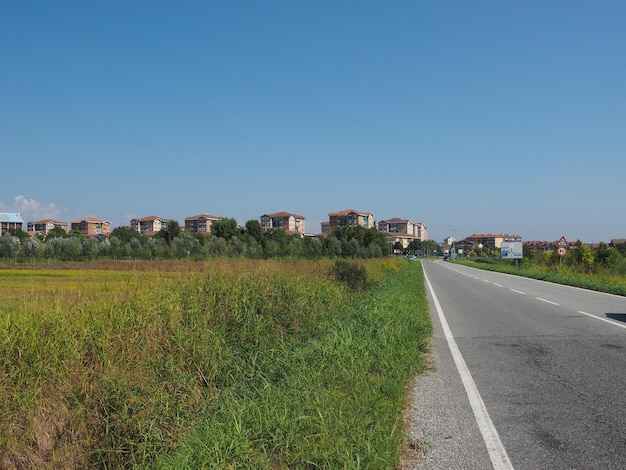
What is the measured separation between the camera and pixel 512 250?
64812 mm

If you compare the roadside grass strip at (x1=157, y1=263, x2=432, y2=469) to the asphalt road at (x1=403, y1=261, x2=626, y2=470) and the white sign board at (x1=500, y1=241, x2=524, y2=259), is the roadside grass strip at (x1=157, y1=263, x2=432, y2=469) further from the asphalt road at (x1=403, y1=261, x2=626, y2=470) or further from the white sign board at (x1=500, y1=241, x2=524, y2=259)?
the white sign board at (x1=500, y1=241, x2=524, y2=259)

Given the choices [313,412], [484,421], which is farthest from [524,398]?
[313,412]

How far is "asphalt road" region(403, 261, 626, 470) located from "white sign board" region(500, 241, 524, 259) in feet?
185

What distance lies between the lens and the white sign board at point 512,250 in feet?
209

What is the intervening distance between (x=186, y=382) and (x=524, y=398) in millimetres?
3844

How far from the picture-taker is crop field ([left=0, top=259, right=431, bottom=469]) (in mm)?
4020

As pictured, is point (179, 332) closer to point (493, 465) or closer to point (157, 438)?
point (157, 438)

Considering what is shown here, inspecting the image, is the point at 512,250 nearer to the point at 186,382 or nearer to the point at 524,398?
the point at 524,398

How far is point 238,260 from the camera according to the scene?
1230cm

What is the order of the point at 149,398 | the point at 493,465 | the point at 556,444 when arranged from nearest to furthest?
the point at 493,465, the point at 556,444, the point at 149,398

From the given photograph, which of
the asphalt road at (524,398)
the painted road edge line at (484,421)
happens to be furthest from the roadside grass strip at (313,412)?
the painted road edge line at (484,421)

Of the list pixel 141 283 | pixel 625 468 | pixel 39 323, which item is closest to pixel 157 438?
pixel 39 323

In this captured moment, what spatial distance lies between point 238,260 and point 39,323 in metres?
6.73

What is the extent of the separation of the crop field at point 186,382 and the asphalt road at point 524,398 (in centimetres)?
43
